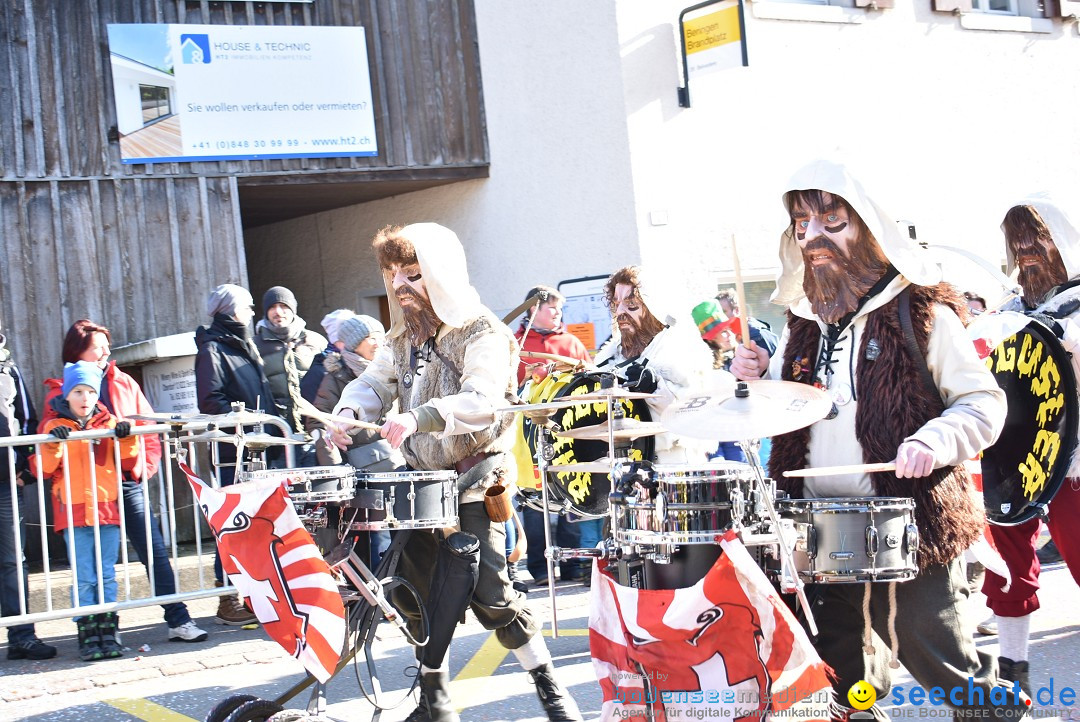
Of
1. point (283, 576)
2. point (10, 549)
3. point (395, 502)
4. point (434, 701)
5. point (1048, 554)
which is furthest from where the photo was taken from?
point (1048, 554)

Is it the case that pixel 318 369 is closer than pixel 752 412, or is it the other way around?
pixel 752 412

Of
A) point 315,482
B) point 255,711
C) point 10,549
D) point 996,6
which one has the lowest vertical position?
point 255,711

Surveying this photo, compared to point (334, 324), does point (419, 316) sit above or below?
below

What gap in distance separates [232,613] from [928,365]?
5034mm

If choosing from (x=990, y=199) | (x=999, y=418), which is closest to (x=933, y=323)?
(x=999, y=418)

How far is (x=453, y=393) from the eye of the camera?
475cm

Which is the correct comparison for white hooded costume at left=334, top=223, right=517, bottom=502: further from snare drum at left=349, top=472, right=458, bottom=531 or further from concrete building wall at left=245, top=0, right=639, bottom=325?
concrete building wall at left=245, top=0, right=639, bottom=325

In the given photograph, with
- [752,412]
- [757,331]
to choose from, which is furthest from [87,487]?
[752,412]

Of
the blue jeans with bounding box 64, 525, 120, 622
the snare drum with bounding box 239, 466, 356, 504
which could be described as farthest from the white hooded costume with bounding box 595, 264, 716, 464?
the blue jeans with bounding box 64, 525, 120, 622

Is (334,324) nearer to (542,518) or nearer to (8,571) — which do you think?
(542,518)

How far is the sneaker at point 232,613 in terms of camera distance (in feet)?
23.7

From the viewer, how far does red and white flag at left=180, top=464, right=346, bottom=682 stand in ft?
13.3

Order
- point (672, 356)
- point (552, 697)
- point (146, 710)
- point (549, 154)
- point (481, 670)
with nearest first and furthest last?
point (552, 697), point (146, 710), point (672, 356), point (481, 670), point (549, 154)

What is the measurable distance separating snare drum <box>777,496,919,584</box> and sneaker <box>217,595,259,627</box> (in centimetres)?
460
